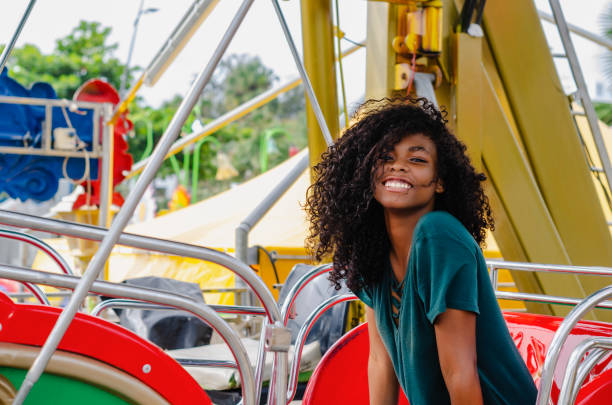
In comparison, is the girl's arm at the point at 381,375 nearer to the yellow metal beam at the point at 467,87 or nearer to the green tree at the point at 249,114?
the yellow metal beam at the point at 467,87

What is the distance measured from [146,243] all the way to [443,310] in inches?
23.4

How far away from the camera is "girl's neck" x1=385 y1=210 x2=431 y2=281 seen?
1.54m

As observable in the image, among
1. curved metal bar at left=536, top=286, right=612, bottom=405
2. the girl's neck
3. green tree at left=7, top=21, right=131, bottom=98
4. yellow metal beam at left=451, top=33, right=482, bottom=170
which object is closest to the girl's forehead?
the girl's neck

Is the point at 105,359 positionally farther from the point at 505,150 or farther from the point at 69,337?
the point at 505,150

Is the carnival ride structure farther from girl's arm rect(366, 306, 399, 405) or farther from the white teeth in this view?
the white teeth

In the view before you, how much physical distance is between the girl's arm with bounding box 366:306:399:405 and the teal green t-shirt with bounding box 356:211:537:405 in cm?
18

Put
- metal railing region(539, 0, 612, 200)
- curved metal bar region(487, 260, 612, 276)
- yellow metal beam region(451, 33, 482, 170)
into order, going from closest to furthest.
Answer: curved metal bar region(487, 260, 612, 276) < metal railing region(539, 0, 612, 200) < yellow metal beam region(451, 33, 482, 170)

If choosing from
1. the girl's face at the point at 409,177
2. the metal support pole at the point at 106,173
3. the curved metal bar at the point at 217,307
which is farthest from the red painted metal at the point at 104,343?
the metal support pole at the point at 106,173

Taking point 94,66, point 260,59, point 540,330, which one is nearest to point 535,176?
point 540,330

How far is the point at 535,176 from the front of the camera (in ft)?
11.5

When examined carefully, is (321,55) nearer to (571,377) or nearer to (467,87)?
(467,87)

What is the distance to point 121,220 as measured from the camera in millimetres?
1196

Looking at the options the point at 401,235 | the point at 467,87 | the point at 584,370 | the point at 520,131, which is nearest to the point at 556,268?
the point at 584,370

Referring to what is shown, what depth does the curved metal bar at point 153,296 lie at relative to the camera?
1194 millimetres
